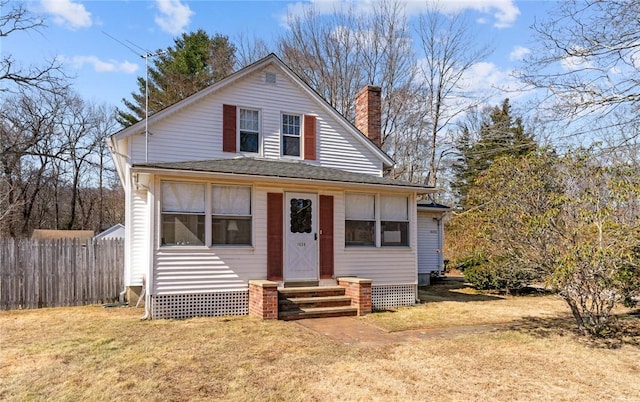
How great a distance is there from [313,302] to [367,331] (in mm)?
1843

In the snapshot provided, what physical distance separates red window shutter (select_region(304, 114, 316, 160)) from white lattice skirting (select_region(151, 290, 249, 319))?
428cm

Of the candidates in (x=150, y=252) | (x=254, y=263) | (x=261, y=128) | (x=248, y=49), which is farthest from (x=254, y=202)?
(x=248, y=49)

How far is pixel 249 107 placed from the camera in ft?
36.8

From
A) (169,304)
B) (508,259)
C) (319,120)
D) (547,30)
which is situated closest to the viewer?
(547,30)

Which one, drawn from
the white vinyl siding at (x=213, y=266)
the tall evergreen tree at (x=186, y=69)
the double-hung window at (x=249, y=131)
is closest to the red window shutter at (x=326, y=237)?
the white vinyl siding at (x=213, y=266)

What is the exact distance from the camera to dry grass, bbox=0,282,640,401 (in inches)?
181

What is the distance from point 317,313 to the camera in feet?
29.5

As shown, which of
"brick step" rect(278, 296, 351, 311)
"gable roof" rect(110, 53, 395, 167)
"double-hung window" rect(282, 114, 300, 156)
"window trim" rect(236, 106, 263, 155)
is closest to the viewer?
"brick step" rect(278, 296, 351, 311)

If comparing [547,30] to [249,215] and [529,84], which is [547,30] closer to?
[529,84]

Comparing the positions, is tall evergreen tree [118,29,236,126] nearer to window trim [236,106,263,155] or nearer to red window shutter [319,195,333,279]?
window trim [236,106,263,155]

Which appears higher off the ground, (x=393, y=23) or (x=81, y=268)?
(x=393, y=23)

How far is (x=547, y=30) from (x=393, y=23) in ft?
64.4

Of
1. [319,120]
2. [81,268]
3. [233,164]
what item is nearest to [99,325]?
[81,268]

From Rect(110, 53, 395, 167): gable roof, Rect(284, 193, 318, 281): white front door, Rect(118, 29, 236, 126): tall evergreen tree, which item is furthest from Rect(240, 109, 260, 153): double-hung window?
Rect(118, 29, 236, 126): tall evergreen tree
